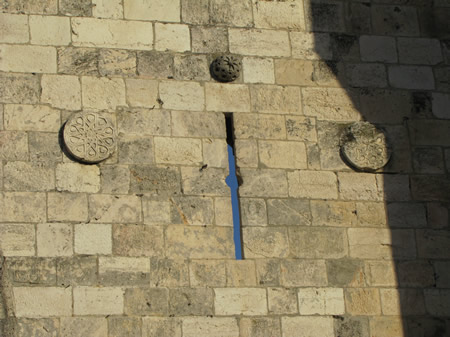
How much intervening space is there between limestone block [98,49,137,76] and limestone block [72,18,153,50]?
66mm

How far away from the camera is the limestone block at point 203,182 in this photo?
900 cm

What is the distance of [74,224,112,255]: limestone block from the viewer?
8547 mm

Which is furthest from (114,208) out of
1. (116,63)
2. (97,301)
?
(116,63)

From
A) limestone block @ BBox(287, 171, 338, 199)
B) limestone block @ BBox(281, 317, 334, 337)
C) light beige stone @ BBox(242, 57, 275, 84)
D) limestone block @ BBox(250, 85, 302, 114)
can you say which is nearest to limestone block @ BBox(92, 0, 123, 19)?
light beige stone @ BBox(242, 57, 275, 84)

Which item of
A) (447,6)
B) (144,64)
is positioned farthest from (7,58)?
(447,6)

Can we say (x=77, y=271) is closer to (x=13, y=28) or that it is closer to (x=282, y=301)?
(x=282, y=301)

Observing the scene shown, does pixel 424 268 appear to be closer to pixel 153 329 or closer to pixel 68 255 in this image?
pixel 153 329

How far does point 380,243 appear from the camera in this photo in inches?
363

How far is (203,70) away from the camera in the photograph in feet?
31.0

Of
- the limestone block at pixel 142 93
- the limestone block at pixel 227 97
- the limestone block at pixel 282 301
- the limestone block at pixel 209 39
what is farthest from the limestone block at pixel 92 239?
the limestone block at pixel 209 39

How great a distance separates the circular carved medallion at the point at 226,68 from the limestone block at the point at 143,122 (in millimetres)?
604

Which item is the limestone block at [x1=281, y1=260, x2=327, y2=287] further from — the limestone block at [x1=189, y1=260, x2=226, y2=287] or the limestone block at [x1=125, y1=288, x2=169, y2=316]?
the limestone block at [x1=125, y1=288, x2=169, y2=316]

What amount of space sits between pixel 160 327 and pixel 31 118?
6.47 ft

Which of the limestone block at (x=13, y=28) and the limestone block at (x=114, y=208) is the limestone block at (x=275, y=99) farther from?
the limestone block at (x=13, y=28)
